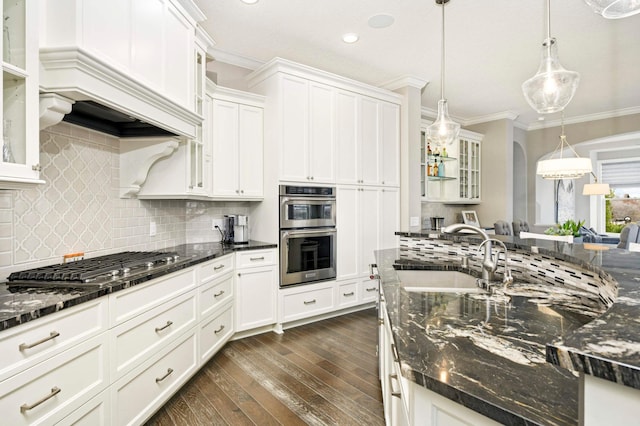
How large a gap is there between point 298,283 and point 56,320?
2.35 metres

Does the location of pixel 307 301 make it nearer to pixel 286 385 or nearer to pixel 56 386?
pixel 286 385

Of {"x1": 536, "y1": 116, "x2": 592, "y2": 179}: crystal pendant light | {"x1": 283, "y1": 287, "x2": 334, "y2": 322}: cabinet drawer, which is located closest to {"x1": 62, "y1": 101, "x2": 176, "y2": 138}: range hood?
{"x1": 283, "y1": 287, "x2": 334, "y2": 322}: cabinet drawer

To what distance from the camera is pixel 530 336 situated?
Result: 3.41 ft

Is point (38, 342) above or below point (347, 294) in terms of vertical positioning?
above

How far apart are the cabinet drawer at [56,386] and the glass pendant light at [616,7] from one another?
2.64 m

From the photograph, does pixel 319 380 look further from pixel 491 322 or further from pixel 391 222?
pixel 391 222

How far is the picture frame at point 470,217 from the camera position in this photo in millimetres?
6125

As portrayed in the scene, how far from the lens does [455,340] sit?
1.00 meters

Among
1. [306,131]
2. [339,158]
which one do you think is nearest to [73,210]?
[306,131]

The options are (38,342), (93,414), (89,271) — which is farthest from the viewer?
(89,271)

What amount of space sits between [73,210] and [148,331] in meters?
0.92

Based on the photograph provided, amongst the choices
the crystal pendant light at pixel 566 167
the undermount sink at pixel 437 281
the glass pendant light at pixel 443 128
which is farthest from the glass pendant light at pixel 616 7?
the crystal pendant light at pixel 566 167

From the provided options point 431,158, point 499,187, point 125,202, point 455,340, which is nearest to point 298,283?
point 125,202

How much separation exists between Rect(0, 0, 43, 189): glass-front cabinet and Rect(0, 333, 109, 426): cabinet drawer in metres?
0.73
